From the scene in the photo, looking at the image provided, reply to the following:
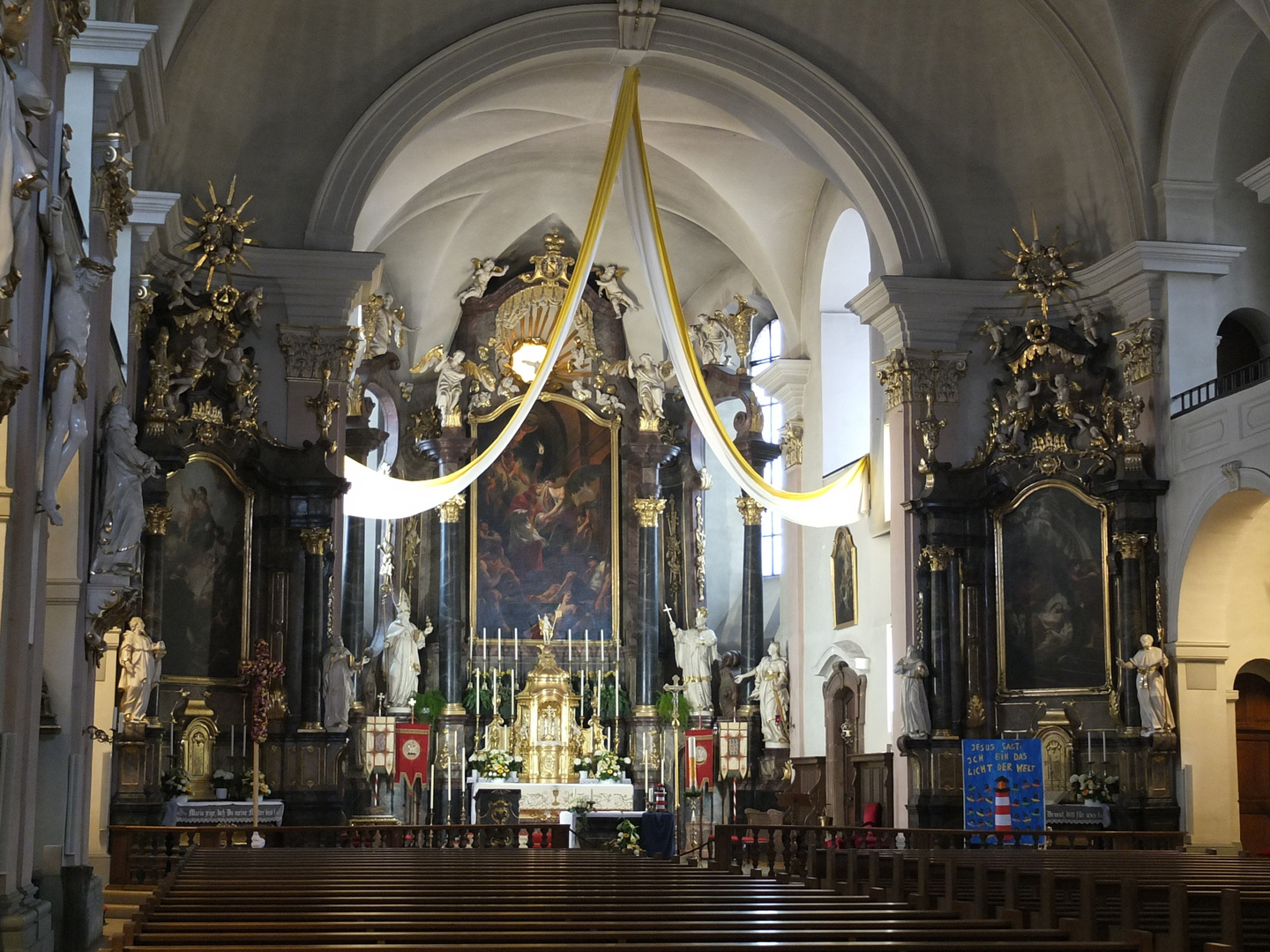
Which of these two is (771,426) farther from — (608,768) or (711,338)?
(608,768)

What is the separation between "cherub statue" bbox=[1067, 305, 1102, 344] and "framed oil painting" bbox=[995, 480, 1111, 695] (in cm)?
180

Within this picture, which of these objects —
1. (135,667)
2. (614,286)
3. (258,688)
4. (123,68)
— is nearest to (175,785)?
(258,688)

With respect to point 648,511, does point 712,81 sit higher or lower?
higher

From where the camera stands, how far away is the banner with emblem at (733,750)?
944 inches

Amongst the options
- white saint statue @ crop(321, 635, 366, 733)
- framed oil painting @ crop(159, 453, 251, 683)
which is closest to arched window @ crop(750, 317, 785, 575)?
white saint statue @ crop(321, 635, 366, 733)

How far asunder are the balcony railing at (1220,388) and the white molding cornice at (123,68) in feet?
34.0

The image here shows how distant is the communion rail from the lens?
45.0 ft

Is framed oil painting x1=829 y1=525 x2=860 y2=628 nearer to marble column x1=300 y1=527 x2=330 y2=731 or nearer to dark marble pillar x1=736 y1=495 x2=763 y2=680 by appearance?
dark marble pillar x1=736 y1=495 x2=763 y2=680

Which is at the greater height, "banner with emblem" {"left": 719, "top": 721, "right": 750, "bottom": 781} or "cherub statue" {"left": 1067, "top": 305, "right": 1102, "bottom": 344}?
"cherub statue" {"left": 1067, "top": 305, "right": 1102, "bottom": 344}

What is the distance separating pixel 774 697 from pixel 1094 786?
7654 millimetres

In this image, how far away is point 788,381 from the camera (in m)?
25.0

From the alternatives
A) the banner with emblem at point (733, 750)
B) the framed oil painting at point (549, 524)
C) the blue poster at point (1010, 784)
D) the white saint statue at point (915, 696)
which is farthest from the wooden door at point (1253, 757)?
the framed oil painting at point (549, 524)

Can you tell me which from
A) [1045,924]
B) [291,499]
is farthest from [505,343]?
[1045,924]

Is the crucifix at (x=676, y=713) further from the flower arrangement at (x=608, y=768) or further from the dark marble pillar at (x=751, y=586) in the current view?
the dark marble pillar at (x=751, y=586)
